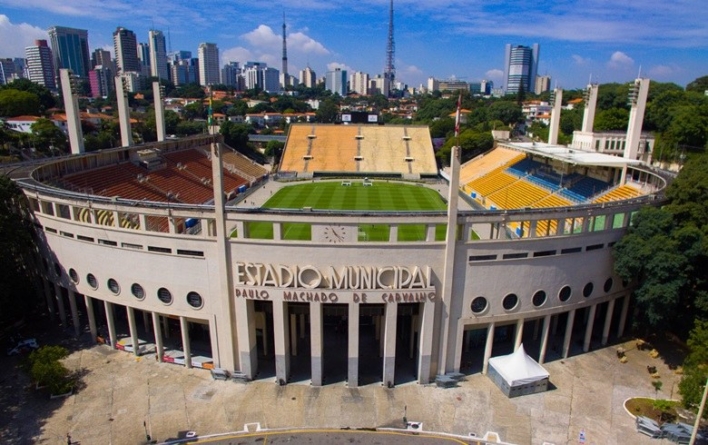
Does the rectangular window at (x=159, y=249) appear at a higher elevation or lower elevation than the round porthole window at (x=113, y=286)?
higher

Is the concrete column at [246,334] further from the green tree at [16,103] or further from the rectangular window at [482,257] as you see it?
the green tree at [16,103]

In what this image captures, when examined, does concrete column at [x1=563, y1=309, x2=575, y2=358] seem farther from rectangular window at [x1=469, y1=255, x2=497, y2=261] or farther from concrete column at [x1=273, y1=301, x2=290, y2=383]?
concrete column at [x1=273, y1=301, x2=290, y2=383]

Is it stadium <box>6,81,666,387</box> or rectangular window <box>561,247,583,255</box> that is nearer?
stadium <box>6,81,666,387</box>

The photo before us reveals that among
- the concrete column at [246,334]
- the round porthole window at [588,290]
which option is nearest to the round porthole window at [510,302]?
the round porthole window at [588,290]

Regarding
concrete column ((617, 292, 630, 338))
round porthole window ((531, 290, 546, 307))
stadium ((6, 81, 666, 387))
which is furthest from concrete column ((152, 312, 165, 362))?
concrete column ((617, 292, 630, 338))

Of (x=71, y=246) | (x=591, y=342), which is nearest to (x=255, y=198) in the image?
(x=71, y=246)

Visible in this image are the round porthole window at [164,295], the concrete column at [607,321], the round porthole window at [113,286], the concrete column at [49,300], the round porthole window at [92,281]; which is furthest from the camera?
the concrete column at [49,300]

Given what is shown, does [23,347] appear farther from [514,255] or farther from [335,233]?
[514,255]
